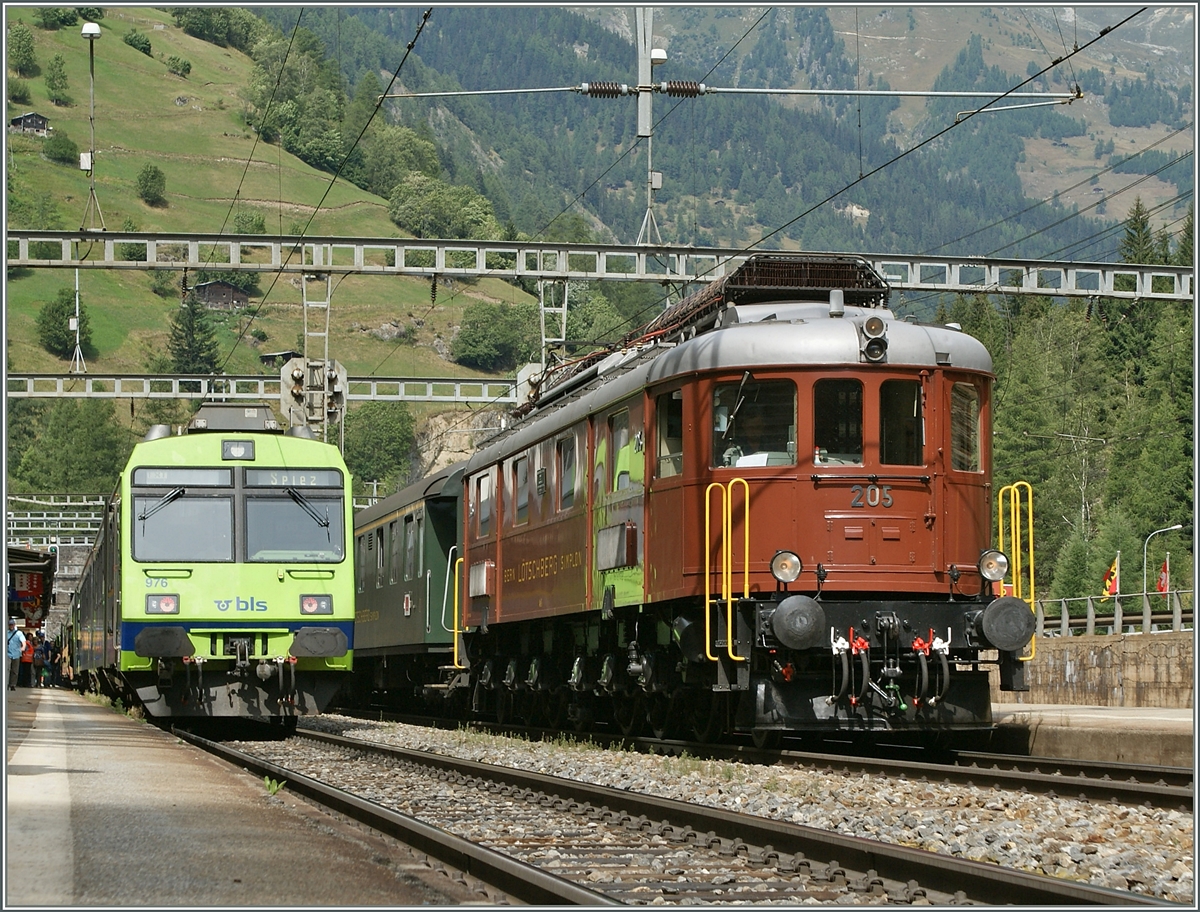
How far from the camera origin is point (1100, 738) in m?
15.4

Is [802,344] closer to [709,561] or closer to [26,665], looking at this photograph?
[709,561]

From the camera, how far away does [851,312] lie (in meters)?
15.1

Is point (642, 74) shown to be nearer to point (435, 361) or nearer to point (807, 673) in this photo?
point (807, 673)

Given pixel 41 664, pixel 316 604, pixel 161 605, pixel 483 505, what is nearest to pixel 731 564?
pixel 316 604

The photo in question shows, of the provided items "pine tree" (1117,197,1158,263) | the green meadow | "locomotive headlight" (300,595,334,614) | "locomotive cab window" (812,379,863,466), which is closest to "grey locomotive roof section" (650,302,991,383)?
"locomotive cab window" (812,379,863,466)

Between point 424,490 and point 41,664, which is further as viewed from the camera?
point 41,664

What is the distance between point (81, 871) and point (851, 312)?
916 centimetres

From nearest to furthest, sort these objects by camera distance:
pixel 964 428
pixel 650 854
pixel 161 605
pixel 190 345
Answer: pixel 650 854, pixel 964 428, pixel 161 605, pixel 190 345

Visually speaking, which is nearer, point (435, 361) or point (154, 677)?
point (154, 677)

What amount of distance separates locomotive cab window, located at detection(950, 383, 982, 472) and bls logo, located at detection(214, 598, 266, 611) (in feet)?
27.8

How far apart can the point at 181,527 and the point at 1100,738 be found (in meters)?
10.3

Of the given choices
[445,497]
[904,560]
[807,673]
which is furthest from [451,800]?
[445,497]

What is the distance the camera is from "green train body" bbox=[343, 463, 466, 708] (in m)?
24.2

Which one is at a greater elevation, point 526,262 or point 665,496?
point 526,262
